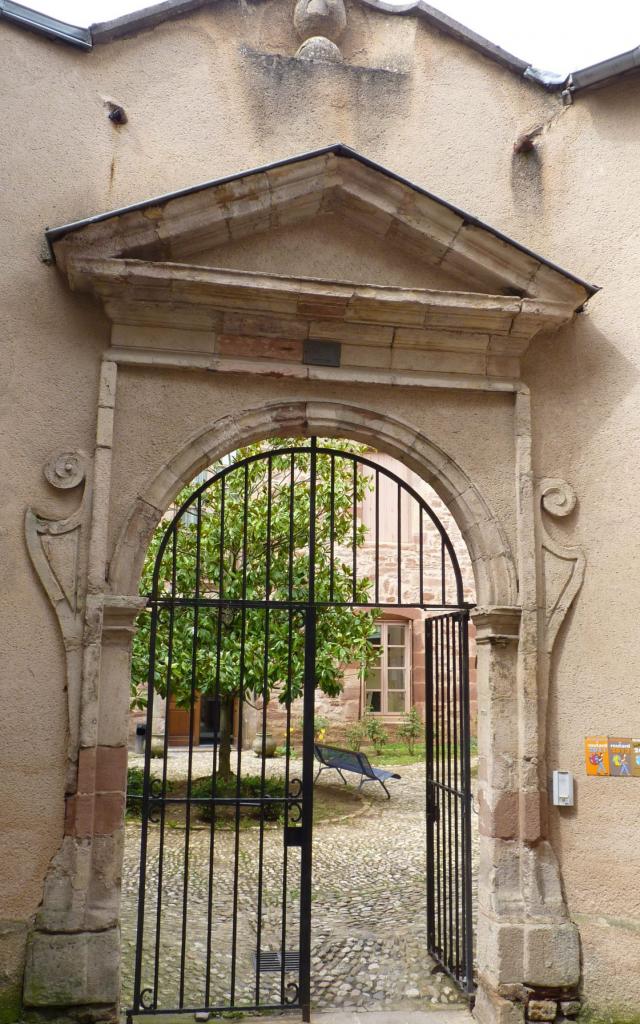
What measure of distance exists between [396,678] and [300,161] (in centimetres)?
1066

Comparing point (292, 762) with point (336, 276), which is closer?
point (336, 276)

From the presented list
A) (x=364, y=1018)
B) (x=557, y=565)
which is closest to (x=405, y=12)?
(x=557, y=565)

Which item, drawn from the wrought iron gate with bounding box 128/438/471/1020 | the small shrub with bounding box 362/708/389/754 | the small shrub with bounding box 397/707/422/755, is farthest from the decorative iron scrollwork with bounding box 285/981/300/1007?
the small shrub with bounding box 397/707/422/755

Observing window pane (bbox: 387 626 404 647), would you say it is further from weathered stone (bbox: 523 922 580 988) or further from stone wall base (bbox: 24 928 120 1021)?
stone wall base (bbox: 24 928 120 1021)

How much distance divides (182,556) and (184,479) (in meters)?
4.71

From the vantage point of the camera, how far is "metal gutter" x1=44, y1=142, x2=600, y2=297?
4.06 meters

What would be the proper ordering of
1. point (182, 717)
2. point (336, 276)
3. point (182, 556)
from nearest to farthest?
point (336, 276)
point (182, 556)
point (182, 717)

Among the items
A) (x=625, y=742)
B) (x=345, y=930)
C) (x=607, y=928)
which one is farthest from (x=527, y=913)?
(x=345, y=930)

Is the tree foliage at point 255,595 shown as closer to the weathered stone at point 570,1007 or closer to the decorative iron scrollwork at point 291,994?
the decorative iron scrollwork at point 291,994

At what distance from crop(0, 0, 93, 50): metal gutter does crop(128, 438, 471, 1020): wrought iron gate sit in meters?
2.50

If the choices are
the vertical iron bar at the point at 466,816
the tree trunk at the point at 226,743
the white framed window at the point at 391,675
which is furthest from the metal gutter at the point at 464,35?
the white framed window at the point at 391,675

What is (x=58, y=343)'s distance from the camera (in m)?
4.22

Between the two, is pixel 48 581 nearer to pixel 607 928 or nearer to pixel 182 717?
pixel 607 928

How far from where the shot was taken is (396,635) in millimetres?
13969
